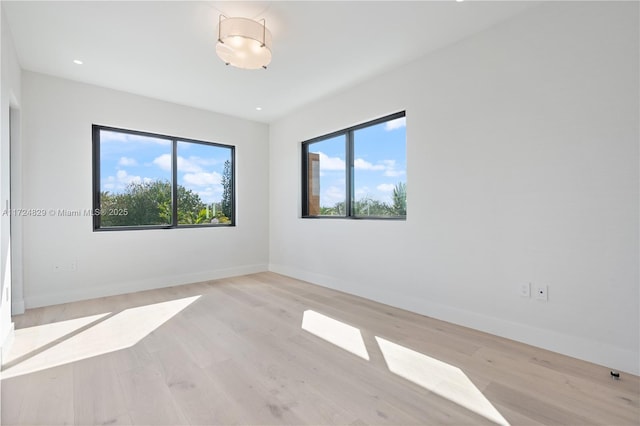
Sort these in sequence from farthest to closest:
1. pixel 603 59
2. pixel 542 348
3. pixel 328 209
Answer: pixel 328 209
pixel 542 348
pixel 603 59

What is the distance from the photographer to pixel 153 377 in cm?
192

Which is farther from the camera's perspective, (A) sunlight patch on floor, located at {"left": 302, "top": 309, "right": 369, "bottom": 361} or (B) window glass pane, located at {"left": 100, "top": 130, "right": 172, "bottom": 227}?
(B) window glass pane, located at {"left": 100, "top": 130, "right": 172, "bottom": 227}

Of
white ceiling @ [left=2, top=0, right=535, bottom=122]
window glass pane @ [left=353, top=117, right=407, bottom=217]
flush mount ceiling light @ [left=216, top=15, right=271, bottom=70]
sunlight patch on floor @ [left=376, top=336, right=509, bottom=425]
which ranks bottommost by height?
sunlight patch on floor @ [left=376, top=336, right=509, bottom=425]

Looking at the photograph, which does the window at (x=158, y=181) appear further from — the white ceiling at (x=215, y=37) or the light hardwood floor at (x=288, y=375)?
the light hardwood floor at (x=288, y=375)

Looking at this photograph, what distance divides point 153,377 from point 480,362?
2.16 meters

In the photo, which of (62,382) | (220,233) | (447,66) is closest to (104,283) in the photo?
(220,233)

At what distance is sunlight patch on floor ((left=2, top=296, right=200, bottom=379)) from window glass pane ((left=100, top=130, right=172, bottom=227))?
1396 millimetres

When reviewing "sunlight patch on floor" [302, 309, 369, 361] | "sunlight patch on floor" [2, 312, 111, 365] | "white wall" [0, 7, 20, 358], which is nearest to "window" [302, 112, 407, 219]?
"sunlight patch on floor" [302, 309, 369, 361]

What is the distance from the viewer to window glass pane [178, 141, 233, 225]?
4609mm

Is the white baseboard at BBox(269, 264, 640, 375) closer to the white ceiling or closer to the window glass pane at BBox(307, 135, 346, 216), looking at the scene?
the window glass pane at BBox(307, 135, 346, 216)

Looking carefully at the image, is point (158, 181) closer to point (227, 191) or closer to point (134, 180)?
point (134, 180)

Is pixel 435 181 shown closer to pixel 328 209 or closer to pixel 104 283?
pixel 328 209

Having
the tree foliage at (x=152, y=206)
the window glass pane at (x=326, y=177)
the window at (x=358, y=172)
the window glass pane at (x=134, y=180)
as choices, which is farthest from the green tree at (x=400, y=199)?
the window glass pane at (x=134, y=180)

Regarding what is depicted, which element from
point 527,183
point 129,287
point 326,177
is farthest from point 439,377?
point 129,287
